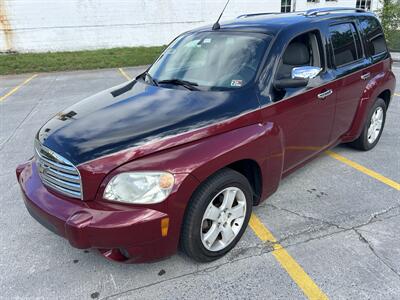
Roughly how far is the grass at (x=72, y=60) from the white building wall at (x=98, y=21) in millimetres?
891

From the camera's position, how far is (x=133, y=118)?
8.98 feet

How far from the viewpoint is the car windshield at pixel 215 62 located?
3174mm

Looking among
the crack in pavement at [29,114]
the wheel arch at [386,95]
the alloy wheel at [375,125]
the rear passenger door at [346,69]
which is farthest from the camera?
the crack in pavement at [29,114]

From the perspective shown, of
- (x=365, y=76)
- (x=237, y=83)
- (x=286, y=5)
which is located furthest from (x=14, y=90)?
(x=286, y=5)

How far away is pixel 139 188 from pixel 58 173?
0.66 metres

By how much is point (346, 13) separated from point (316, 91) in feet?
A: 4.72

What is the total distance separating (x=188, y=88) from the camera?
3.23m

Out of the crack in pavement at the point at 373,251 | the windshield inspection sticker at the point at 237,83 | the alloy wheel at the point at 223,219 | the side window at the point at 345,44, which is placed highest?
the side window at the point at 345,44

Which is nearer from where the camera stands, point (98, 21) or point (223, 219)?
point (223, 219)

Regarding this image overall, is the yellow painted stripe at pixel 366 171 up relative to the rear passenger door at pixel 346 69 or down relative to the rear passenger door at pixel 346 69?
down

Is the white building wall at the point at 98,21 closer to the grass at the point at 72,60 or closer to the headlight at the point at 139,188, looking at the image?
the grass at the point at 72,60

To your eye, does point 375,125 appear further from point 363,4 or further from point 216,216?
point 363,4

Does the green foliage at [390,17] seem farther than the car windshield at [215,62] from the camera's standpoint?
Yes

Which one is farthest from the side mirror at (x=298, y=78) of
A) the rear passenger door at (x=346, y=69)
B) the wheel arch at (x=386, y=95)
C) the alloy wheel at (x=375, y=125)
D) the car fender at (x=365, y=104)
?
the wheel arch at (x=386, y=95)
